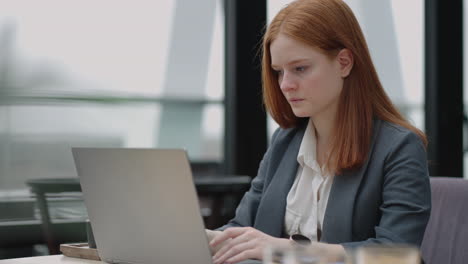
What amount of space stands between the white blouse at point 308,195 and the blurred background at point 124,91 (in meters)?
1.20

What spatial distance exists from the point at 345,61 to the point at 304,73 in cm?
13

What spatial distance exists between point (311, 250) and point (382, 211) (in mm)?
889

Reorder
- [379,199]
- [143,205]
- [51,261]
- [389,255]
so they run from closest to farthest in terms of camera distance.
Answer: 1. [389,255]
2. [143,205]
3. [51,261]
4. [379,199]

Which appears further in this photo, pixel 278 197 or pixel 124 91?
pixel 124 91

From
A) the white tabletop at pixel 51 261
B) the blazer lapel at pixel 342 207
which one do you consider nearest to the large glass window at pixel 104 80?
the white tabletop at pixel 51 261

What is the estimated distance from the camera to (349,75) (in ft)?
6.06

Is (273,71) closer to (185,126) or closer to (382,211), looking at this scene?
(382,211)

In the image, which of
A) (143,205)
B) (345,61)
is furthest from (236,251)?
(345,61)

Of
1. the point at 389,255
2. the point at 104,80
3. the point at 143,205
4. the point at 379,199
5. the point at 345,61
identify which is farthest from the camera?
the point at 104,80

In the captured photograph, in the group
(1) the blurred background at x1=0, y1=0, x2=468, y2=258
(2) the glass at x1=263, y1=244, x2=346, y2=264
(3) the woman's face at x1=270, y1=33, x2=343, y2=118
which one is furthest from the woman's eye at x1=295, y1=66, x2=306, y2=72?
(1) the blurred background at x1=0, y1=0, x2=468, y2=258

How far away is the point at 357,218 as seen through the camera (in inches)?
68.4

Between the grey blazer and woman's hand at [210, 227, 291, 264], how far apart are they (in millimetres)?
234

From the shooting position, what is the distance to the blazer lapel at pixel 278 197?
1.88 meters

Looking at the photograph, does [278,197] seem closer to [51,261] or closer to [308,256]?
[51,261]
